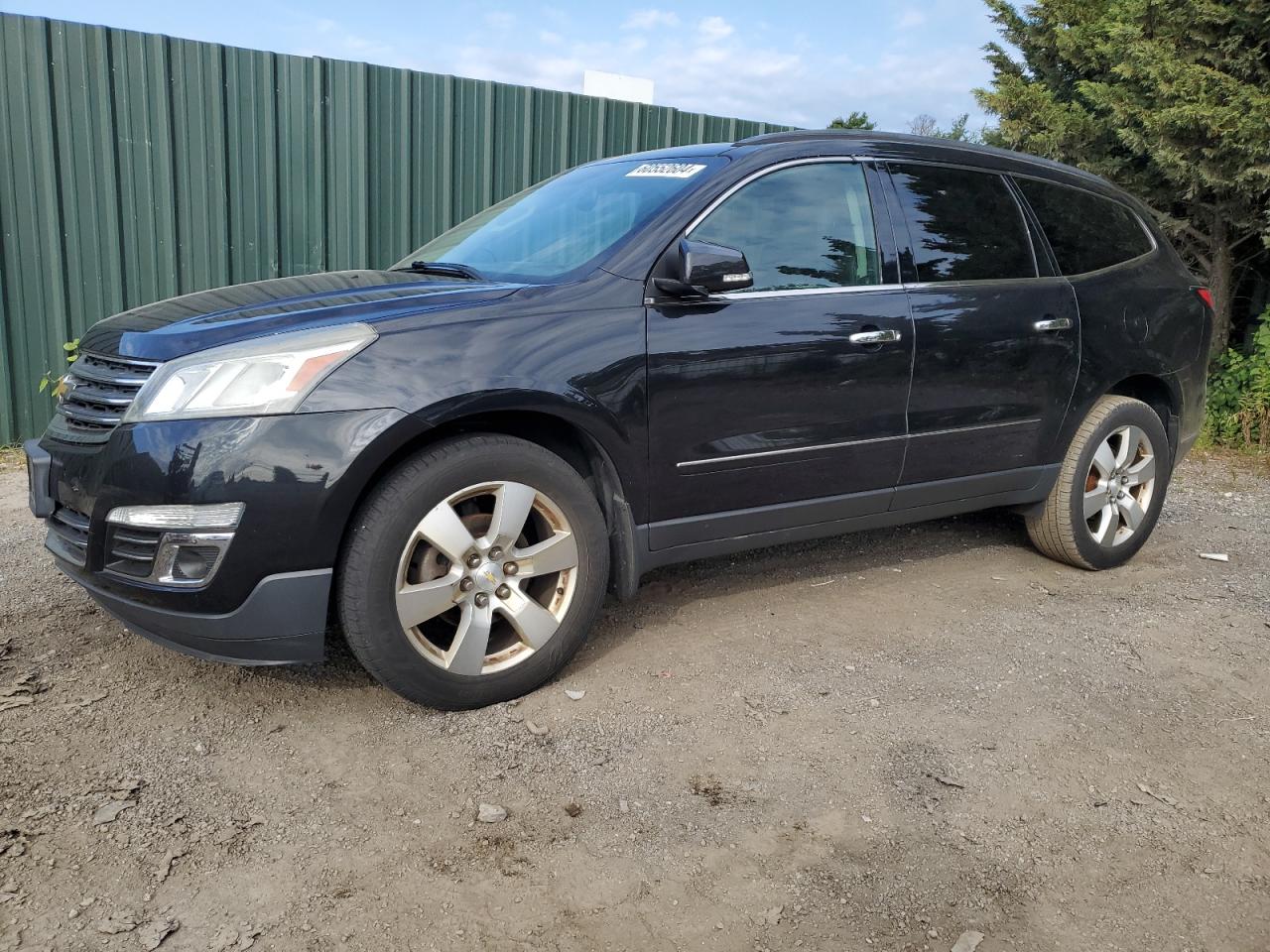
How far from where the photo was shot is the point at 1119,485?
4684 millimetres

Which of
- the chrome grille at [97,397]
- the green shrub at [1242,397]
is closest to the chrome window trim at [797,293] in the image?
the chrome grille at [97,397]

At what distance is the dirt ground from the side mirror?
131 cm

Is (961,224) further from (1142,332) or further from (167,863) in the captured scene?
(167,863)

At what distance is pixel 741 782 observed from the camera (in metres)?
2.76

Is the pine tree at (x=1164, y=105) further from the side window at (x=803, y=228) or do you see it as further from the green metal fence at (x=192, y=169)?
the side window at (x=803, y=228)

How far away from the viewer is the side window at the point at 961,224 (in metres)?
3.92

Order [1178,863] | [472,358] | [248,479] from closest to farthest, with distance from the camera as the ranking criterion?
[1178,863] < [248,479] < [472,358]

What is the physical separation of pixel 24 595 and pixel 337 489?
6.65ft

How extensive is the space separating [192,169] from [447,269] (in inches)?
148

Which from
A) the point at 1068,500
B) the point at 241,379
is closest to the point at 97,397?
the point at 241,379

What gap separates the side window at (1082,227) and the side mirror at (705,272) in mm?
1852

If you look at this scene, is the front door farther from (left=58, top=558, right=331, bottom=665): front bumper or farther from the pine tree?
the pine tree

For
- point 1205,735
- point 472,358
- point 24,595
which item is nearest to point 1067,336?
point 1205,735

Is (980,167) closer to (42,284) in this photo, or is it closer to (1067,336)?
(1067,336)
